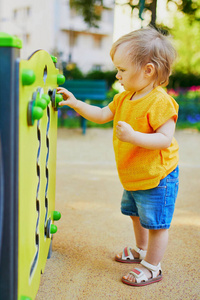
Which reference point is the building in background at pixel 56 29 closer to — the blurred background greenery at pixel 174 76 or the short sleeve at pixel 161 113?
the blurred background greenery at pixel 174 76

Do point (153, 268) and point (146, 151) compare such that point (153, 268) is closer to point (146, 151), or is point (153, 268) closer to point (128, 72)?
point (146, 151)

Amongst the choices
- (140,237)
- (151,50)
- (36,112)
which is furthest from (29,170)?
(140,237)

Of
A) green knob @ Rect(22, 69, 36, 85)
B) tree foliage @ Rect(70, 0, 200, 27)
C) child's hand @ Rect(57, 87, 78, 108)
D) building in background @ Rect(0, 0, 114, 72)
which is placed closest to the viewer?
green knob @ Rect(22, 69, 36, 85)

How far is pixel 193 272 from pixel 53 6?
2464 centimetres

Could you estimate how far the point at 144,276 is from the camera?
1.75 meters

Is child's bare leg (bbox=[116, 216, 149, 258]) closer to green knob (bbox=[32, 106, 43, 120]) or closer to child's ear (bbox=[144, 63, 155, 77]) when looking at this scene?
child's ear (bbox=[144, 63, 155, 77])

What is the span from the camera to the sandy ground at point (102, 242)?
1.66 m

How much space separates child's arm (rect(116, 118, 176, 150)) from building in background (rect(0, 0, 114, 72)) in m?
21.4

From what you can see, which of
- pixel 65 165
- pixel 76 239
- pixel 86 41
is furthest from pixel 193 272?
pixel 86 41

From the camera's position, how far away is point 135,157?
1708 millimetres

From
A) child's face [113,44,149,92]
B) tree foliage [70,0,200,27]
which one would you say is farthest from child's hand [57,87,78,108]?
tree foliage [70,0,200,27]

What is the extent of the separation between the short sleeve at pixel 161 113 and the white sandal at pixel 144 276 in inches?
26.7

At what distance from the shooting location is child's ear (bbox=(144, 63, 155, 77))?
65.2 inches

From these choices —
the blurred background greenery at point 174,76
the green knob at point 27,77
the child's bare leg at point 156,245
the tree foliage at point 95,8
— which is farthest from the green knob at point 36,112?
the tree foliage at point 95,8
